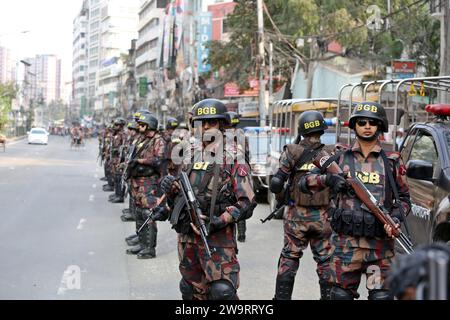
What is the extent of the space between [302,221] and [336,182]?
159 centimetres

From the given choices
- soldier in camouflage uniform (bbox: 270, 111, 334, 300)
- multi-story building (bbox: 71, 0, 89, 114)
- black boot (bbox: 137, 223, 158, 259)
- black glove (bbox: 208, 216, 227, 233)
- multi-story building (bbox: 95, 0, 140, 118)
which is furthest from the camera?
multi-story building (bbox: 71, 0, 89, 114)

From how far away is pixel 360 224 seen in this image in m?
4.86

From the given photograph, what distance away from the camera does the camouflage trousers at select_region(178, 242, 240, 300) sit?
509 cm

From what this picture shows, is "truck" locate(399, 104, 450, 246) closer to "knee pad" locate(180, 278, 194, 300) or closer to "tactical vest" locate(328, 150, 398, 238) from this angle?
"tactical vest" locate(328, 150, 398, 238)

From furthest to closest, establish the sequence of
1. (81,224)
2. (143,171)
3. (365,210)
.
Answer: (81,224) → (143,171) → (365,210)

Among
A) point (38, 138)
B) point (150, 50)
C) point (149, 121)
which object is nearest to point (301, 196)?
point (149, 121)

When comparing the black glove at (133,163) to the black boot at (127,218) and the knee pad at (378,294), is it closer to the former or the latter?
the black boot at (127,218)

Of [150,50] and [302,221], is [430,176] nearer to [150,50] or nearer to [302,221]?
[302,221]

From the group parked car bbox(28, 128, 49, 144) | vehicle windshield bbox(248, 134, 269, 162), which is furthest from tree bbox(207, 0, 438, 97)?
parked car bbox(28, 128, 49, 144)

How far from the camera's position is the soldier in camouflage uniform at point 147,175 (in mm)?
9203

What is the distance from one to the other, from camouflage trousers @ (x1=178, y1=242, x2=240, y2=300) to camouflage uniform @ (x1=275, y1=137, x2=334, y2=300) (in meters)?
1.20

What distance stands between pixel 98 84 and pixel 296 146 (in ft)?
499

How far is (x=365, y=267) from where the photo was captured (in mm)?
4930

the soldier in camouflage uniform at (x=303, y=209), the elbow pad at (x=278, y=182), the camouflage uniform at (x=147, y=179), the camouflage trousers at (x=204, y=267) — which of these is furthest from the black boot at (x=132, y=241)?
the camouflage trousers at (x=204, y=267)
